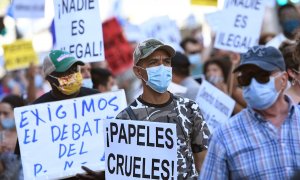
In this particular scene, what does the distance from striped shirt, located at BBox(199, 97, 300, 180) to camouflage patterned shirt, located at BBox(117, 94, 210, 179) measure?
4.07 feet

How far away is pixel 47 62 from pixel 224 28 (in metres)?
3.91

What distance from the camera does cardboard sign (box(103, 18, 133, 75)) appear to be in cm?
1446

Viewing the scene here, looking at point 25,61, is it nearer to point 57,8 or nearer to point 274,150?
point 57,8

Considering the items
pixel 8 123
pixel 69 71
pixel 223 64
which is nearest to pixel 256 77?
pixel 69 71

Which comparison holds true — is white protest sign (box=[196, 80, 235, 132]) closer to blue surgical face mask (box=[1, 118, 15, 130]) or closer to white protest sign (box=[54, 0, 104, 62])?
white protest sign (box=[54, 0, 104, 62])

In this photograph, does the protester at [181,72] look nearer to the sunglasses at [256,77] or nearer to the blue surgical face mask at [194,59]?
the sunglasses at [256,77]

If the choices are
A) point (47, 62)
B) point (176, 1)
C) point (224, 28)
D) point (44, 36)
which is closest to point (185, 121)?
point (47, 62)

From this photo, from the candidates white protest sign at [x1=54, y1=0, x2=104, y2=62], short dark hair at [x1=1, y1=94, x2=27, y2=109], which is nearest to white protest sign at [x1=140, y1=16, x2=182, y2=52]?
short dark hair at [x1=1, y1=94, x2=27, y2=109]

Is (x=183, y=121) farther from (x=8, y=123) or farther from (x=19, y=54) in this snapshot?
(x=19, y=54)

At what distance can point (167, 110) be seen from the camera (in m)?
7.23

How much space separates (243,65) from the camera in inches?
233

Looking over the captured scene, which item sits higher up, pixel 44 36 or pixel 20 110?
pixel 20 110

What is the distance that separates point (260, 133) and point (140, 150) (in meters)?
1.50

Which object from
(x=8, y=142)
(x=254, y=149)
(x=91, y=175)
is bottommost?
(x=8, y=142)
